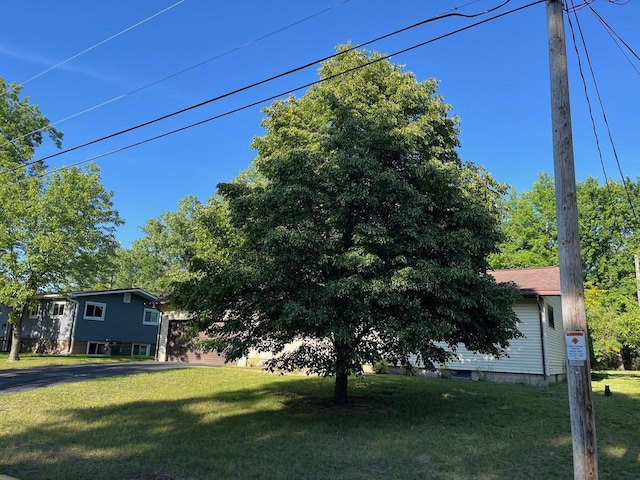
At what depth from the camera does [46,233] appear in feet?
77.7

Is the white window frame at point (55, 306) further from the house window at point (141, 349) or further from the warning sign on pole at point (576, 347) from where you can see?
the warning sign on pole at point (576, 347)

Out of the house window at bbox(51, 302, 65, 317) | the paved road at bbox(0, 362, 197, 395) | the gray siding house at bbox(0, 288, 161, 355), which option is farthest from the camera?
the house window at bbox(51, 302, 65, 317)

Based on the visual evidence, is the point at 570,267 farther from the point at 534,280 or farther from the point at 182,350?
the point at 182,350

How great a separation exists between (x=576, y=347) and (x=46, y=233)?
2502 cm

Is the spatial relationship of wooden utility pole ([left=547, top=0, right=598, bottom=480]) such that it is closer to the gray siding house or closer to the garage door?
the garage door

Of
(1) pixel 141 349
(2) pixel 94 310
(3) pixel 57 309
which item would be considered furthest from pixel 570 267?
(1) pixel 141 349

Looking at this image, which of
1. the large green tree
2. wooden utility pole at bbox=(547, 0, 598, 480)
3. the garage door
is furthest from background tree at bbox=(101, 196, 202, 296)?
wooden utility pole at bbox=(547, 0, 598, 480)

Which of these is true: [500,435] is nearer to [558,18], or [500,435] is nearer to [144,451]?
[144,451]

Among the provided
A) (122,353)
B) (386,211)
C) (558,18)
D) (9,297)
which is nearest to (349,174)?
(386,211)

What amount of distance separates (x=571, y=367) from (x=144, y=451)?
238 inches

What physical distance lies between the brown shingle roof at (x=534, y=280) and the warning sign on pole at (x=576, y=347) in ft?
37.9

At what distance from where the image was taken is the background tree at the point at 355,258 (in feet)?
27.6

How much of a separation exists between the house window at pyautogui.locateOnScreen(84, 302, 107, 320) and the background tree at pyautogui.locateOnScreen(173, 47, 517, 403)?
23.7m

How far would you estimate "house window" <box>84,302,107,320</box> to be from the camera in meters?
30.3
